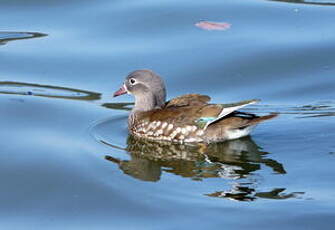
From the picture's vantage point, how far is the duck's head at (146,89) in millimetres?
11938

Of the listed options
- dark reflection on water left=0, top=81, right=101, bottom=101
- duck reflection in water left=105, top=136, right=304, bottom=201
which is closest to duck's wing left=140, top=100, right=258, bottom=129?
duck reflection in water left=105, top=136, right=304, bottom=201

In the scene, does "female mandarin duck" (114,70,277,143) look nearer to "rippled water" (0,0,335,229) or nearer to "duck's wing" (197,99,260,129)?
"duck's wing" (197,99,260,129)

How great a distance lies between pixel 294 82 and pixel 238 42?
1.47m

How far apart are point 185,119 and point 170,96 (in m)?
1.65

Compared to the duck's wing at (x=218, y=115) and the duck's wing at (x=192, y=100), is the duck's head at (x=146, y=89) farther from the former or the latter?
the duck's wing at (x=218, y=115)

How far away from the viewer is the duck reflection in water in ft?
31.6

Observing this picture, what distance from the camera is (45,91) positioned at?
12.9 m

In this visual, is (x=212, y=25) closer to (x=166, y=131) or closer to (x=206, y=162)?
(x=166, y=131)

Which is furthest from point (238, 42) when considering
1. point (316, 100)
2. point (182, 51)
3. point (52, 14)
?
point (52, 14)

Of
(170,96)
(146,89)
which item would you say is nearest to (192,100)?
(146,89)

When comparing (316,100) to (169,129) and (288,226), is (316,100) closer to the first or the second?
(169,129)

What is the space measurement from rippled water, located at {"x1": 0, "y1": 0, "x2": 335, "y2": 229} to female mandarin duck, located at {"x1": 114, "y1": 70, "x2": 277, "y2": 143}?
0.15m

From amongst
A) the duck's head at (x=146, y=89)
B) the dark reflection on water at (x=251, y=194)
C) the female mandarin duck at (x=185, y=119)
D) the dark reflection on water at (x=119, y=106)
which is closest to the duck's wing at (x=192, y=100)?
the female mandarin duck at (x=185, y=119)

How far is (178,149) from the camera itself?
11.3 m
